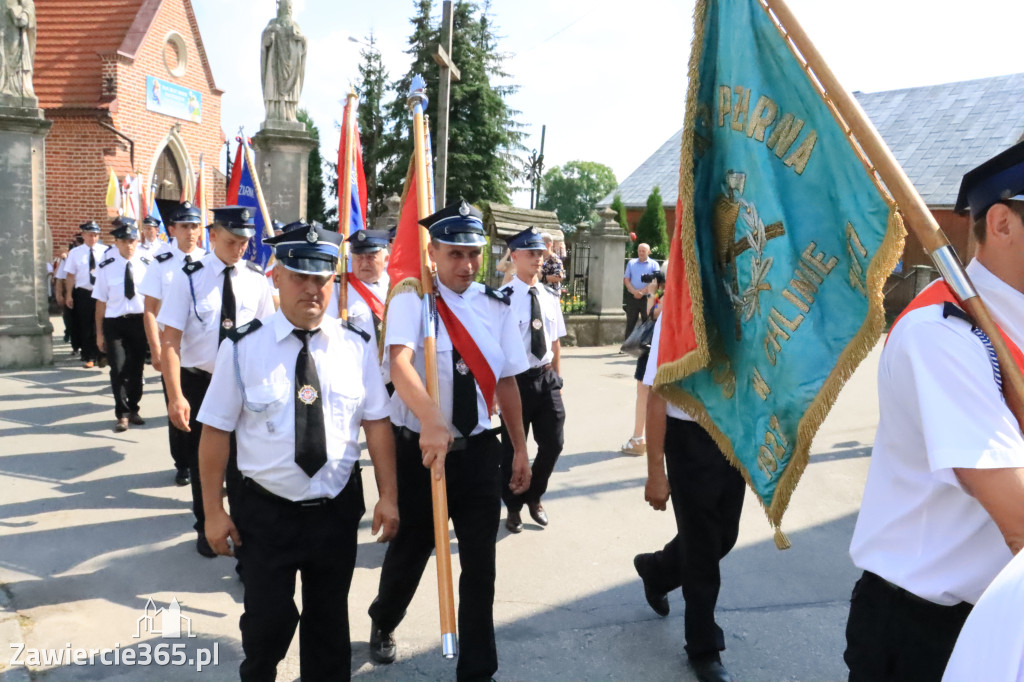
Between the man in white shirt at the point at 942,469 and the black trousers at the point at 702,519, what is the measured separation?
5.01ft

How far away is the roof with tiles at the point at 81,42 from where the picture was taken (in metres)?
19.5

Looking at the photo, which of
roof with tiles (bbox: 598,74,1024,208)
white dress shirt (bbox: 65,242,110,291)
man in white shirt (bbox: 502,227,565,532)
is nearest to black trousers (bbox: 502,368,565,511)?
man in white shirt (bbox: 502,227,565,532)

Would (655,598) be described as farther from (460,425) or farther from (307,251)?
(307,251)

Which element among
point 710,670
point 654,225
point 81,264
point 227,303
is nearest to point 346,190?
point 227,303

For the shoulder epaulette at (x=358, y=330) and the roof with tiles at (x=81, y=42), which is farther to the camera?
the roof with tiles at (x=81, y=42)

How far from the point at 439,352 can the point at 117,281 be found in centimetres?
646

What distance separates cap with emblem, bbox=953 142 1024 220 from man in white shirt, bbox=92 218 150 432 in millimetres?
8018

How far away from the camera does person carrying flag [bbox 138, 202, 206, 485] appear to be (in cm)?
616

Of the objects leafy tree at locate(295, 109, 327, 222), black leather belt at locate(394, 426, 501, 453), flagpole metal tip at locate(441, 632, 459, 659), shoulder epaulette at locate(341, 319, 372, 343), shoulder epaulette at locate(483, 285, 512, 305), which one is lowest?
flagpole metal tip at locate(441, 632, 459, 659)

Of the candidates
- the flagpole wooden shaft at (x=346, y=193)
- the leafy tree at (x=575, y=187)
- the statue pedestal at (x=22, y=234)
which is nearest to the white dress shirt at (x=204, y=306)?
the flagpole wooden shaft at (x=346, y=193)

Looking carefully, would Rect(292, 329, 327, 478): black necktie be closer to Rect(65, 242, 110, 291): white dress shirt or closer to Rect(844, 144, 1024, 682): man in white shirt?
Rect(844, 144, 1024, 682): man in white shirt

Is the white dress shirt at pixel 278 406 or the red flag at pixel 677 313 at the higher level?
the red flag at pixel 677 313

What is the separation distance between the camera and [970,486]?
1.70m

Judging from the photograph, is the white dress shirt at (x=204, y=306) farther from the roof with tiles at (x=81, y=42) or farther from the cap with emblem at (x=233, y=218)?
the roof with tiles at (x=81, y=42)
